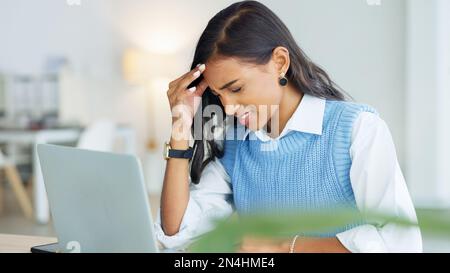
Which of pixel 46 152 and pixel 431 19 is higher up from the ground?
pixel 431 19

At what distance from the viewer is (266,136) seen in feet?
2.57

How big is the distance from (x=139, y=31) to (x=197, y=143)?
2.41 meters

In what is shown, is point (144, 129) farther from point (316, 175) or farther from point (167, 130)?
point (316, 175)

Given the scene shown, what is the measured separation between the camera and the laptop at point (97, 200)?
0.48 metres

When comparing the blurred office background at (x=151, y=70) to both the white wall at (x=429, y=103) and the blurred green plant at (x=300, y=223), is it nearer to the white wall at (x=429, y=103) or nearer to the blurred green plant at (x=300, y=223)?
the white wall at (x=429, y=103)

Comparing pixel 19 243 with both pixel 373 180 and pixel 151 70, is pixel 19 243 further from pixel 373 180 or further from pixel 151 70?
pixel 151 70

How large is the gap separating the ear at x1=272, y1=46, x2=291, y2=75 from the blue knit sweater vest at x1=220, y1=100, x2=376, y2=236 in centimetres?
7

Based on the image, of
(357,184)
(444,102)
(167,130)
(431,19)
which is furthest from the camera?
(167,130)

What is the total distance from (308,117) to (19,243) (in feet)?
1.28

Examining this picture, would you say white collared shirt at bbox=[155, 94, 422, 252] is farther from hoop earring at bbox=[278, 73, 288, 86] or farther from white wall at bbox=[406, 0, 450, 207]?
white wall at bbox=[406, 0, 450, 207]

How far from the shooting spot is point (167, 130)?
3023 millimetres

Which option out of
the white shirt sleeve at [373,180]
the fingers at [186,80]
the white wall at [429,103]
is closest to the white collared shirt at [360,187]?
the white shirt sleeve at [373,180]

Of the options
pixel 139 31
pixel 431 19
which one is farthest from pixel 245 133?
pixel 139 31
